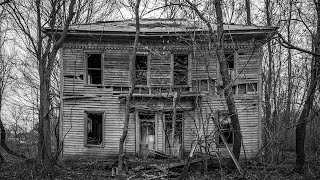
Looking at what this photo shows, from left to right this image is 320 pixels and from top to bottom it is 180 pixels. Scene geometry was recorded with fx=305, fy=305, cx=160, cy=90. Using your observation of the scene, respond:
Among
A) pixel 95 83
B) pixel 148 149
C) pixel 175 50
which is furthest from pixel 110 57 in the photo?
pixel 148 149

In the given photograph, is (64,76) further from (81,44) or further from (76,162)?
(76,162)

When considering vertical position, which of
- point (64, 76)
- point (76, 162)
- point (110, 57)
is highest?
point (110, 57)

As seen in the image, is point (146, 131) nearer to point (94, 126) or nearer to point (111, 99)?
point (111, 99)

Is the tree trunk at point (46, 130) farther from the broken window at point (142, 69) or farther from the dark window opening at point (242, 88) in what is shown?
the dark window opening at point (242, 88)

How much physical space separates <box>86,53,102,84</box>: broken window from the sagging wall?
0.44 m

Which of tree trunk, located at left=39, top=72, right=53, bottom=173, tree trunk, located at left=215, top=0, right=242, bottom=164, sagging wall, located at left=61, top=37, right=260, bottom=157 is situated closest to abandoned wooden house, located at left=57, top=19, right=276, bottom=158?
sagging wall, located at left=61, top=37, right=260, bottom=157

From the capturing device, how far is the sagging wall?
16.2 meters

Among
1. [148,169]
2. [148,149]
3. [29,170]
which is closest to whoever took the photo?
[29,170]

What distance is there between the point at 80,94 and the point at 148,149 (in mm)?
4685

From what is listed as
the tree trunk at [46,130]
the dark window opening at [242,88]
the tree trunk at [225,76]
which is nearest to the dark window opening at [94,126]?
the tree trunk at [46,130]

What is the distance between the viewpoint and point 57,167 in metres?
13.6

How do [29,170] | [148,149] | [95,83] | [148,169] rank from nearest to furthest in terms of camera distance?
[29,170] → [148,169] → [148,149] → [95,83]

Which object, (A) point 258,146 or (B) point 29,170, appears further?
(A) point 258,146

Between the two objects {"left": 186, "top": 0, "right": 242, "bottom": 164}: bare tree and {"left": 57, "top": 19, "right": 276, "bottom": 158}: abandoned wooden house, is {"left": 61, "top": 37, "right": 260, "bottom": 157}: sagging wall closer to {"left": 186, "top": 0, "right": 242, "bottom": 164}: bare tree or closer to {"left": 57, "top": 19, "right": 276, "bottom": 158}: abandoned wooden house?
{"left": 57, "top": 19, "right": 276, "bottom": 158}: abandoned wooden house
